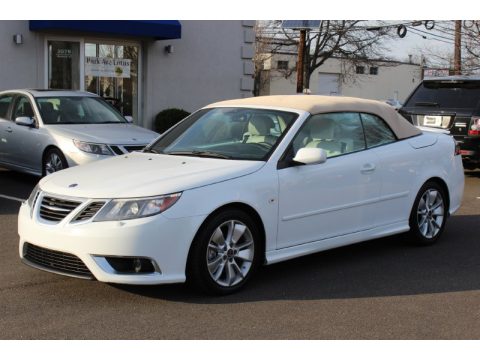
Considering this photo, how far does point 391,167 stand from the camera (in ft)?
20.8

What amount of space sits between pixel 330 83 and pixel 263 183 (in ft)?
160

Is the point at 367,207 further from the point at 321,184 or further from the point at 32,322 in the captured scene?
the point at 32,322

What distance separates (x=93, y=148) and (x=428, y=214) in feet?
15.7

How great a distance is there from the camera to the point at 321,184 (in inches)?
222

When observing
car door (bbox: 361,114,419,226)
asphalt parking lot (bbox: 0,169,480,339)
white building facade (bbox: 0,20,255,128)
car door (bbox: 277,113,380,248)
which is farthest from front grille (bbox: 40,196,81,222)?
white building facade (bbox: 0,20,255,128)

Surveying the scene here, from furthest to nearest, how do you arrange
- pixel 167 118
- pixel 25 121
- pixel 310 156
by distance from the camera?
pixel 167 118 < pixel 25 121 < pixel 310 156

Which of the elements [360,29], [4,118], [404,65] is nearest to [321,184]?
[4,118]

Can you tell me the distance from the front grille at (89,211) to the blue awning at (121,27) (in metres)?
10.9

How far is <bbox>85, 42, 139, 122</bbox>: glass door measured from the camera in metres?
16.6

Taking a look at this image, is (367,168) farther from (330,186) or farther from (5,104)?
(5,104)

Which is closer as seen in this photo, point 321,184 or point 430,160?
point 321,184

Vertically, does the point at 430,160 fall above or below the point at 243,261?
above

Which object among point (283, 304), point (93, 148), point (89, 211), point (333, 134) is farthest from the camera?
point (93, 148)

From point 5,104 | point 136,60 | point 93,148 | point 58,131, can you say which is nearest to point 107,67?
point 136,60
